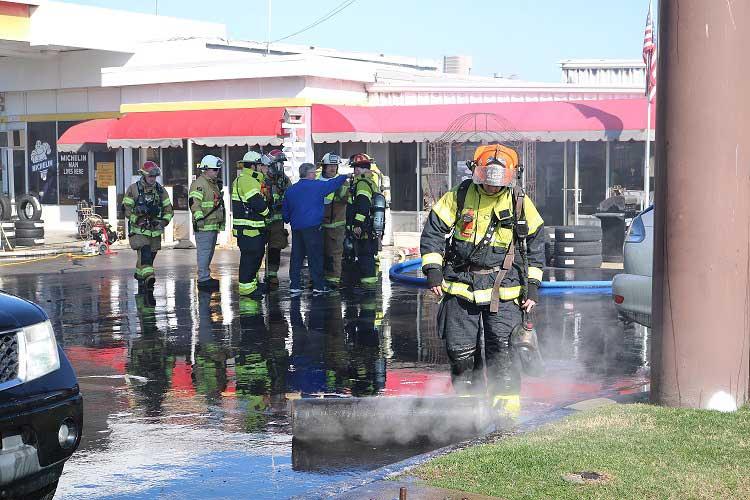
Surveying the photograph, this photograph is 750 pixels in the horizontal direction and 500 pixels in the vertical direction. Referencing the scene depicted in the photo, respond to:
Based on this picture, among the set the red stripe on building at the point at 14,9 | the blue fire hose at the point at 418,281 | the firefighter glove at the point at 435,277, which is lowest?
the blue fire hose at the point at 418,281

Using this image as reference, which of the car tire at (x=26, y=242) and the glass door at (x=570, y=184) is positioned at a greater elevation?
the glass door at (x=570, y=184)

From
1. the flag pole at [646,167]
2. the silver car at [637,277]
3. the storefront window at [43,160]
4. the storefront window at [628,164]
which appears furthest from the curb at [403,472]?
the storefront window at [43,160]

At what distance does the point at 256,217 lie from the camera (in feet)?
47.6

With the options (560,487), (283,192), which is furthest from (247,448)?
(283,192)

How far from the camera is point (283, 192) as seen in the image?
15.8m

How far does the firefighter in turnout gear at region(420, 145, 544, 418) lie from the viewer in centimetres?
746

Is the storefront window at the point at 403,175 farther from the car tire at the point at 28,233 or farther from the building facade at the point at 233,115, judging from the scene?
the car tire at the point at 28,233

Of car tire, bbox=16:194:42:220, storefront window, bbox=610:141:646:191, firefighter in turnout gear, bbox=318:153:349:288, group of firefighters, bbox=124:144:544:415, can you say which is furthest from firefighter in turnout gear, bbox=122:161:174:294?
car tire, bbox=16:194:42:220

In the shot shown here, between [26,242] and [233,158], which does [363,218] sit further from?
[233,158]

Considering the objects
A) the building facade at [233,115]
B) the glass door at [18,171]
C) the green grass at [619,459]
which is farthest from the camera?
the glass door at [18,171]

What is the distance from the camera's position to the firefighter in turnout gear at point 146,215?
A: 14938 millimetres

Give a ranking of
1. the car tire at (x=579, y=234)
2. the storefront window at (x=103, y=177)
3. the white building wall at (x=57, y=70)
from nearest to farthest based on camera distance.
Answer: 1. the car tire at (x=579, y=234)
2. the white building wall at (x=57, y=70)
3. the storefront window at (x=103, y=177)

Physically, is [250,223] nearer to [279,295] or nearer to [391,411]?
[279,295]

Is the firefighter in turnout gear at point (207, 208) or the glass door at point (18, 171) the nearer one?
→ the firefighter in turnout gear at point (207, 208)
